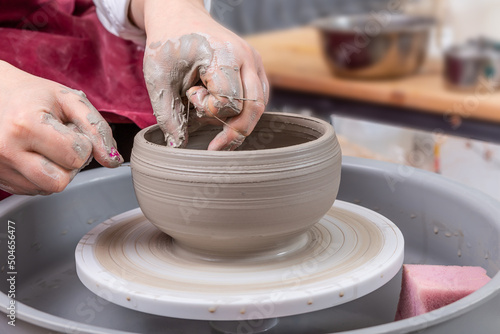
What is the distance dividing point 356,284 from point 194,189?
257 mm

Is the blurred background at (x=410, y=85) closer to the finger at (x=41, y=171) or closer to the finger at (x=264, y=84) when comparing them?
the finger at (x=264, y=84)

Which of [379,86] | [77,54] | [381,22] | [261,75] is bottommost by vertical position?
[379,86]

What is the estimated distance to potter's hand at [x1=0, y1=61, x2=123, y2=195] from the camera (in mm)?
834

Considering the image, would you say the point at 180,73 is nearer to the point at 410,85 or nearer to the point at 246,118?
the point at 246,118

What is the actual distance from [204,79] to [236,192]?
21 centimetres

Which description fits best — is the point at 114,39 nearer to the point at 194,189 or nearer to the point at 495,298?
the point at 194,189

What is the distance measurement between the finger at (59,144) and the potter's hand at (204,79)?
141 millimetres

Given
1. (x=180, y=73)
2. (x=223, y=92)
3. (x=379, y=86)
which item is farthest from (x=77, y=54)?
(x=379, y=86)

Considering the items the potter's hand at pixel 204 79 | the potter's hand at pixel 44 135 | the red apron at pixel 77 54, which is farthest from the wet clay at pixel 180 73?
the red apron at pixel 77 54

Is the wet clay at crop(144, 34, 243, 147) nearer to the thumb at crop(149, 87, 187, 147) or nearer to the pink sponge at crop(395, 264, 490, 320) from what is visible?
the thumb at crop(149, 87, 187, 147)

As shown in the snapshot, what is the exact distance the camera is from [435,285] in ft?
2.88

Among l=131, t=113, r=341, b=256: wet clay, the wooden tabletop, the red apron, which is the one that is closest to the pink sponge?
l=131, t=113, r=341, b=256: wet clay

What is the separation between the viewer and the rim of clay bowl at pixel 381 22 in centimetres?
256

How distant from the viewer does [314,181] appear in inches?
33.3
